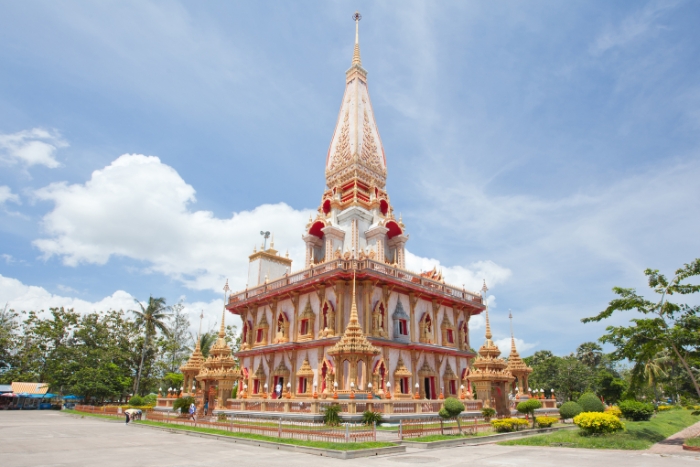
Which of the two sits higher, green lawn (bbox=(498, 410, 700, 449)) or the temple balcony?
the temple balcony

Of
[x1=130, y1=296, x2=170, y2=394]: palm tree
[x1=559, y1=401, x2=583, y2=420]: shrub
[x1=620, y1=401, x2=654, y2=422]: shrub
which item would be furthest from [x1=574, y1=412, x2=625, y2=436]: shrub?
[x1=130, y1=296, x2=170, y2=394]: palm tree

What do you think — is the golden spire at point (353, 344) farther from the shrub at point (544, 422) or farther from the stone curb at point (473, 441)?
the shrub at point (544, 422)

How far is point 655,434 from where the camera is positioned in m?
18.3

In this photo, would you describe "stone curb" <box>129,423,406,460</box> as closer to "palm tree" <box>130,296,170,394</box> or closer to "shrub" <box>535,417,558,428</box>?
"shrub" <box>535,417,558,428</box>

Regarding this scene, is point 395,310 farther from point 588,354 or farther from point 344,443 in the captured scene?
point 588,354

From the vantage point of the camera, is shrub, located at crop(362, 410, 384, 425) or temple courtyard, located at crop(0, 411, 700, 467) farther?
shrub, located at crop(362, 410, 384, 425)

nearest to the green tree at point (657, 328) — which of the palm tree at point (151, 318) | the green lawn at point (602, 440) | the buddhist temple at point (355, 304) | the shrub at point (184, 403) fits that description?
the green lawn at point (602, 440)

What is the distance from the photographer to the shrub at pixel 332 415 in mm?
18334

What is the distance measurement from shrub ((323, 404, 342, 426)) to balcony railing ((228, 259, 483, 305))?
891cm

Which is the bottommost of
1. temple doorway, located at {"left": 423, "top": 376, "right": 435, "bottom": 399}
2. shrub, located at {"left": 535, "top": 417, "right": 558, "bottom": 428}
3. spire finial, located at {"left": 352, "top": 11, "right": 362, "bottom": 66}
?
shrub, located at {"left": 535, "top": 417, "right": 558, "bottom": 428}

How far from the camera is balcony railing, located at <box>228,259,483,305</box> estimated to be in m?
28.1

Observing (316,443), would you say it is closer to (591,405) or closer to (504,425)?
(504,425)

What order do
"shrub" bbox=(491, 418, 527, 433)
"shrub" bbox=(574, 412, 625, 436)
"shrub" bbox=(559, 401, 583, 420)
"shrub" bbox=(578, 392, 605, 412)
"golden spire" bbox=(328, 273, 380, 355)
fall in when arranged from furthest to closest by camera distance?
"shrub" bbox=(559, 401, 583, 420) → "golden spire" bbox=(328, 273, 380, 355) → "shrub" bbox=(578, 392, 605, 412) → "shrub" bbox=(491, 418, 527, 433) → "shrub" bbox=(574, 412, 625, 436)

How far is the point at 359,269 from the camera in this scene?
2777cm
